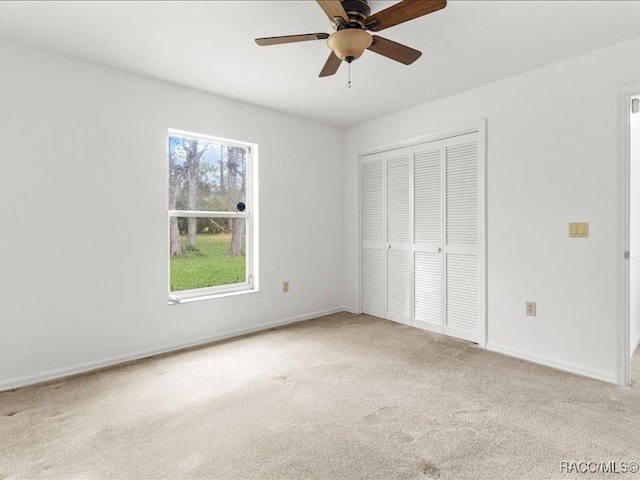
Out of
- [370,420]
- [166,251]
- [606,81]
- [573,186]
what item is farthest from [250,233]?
[606,81]

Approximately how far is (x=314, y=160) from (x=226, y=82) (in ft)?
4.81

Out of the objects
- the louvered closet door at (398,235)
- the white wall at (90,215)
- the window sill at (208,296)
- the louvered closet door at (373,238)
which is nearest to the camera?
the white wall at (90,215)

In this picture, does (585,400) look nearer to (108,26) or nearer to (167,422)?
(167,422)

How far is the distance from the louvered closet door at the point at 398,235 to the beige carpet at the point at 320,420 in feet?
3.53

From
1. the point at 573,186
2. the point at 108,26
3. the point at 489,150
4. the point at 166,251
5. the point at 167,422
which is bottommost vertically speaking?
the point at 167,422

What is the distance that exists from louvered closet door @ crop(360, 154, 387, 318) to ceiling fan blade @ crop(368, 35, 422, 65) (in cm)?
207

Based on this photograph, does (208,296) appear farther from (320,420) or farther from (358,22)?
(358,22)

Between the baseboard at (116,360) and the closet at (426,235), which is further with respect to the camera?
the closet at (426,235)

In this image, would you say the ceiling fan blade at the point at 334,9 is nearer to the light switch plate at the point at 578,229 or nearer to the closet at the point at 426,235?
the closet at the point at 426,235

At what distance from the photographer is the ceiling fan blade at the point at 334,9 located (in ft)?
5.58

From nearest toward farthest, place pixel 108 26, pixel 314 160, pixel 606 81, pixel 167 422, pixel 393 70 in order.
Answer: pixel 167 422, pixel 108 26, pixel 606 81, pixel 393 70, pixel 314 160

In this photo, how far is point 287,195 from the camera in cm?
414

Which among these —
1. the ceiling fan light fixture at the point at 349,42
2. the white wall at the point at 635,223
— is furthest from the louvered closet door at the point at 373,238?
the ceiling fan light fixture at the point at 349,42

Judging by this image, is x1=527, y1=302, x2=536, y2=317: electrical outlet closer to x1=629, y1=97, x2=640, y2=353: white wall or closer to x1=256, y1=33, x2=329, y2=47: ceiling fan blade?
x1=629, y1=97, x2=640, y2=353: white wall
